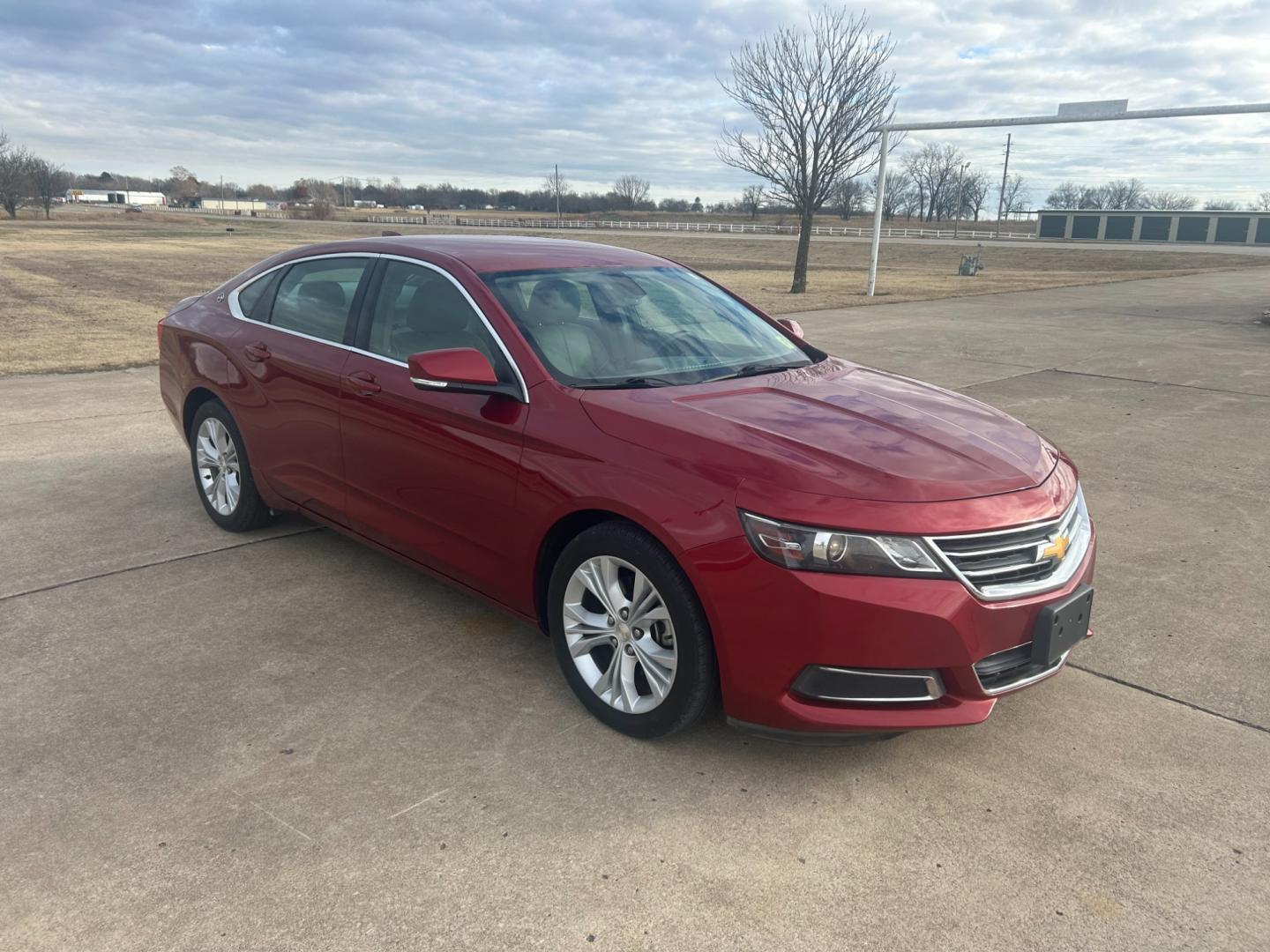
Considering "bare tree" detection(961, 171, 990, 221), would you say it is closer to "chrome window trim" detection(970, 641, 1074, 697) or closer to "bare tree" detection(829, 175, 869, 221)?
"bare tree" detection(829, 175, 869, 221)

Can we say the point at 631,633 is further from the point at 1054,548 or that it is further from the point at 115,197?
the point at 115,197

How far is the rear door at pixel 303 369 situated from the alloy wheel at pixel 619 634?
153cm

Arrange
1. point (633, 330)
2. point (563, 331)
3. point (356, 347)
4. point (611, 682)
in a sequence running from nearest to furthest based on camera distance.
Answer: point (611, 682) < point (563, 331) < point (633, 330) < point (356, 347)

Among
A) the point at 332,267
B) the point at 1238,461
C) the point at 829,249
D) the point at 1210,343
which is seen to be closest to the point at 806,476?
the point at 332,267

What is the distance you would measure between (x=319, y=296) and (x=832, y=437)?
105 inches

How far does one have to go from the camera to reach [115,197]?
551 ft

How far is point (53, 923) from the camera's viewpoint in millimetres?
2334

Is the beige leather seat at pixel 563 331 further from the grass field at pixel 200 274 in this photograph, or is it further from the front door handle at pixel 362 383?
the grass field at pixel 200 274

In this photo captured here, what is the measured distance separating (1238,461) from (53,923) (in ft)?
24.2

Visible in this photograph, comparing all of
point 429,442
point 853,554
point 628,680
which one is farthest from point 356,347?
point 853,554

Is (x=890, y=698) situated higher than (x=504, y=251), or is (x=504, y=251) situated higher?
(x=504, y=251)

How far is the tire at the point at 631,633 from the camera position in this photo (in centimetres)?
291

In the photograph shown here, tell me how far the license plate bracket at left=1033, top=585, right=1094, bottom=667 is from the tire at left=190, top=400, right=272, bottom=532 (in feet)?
12.3

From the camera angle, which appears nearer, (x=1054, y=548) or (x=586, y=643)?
(x=1054, y=548)
